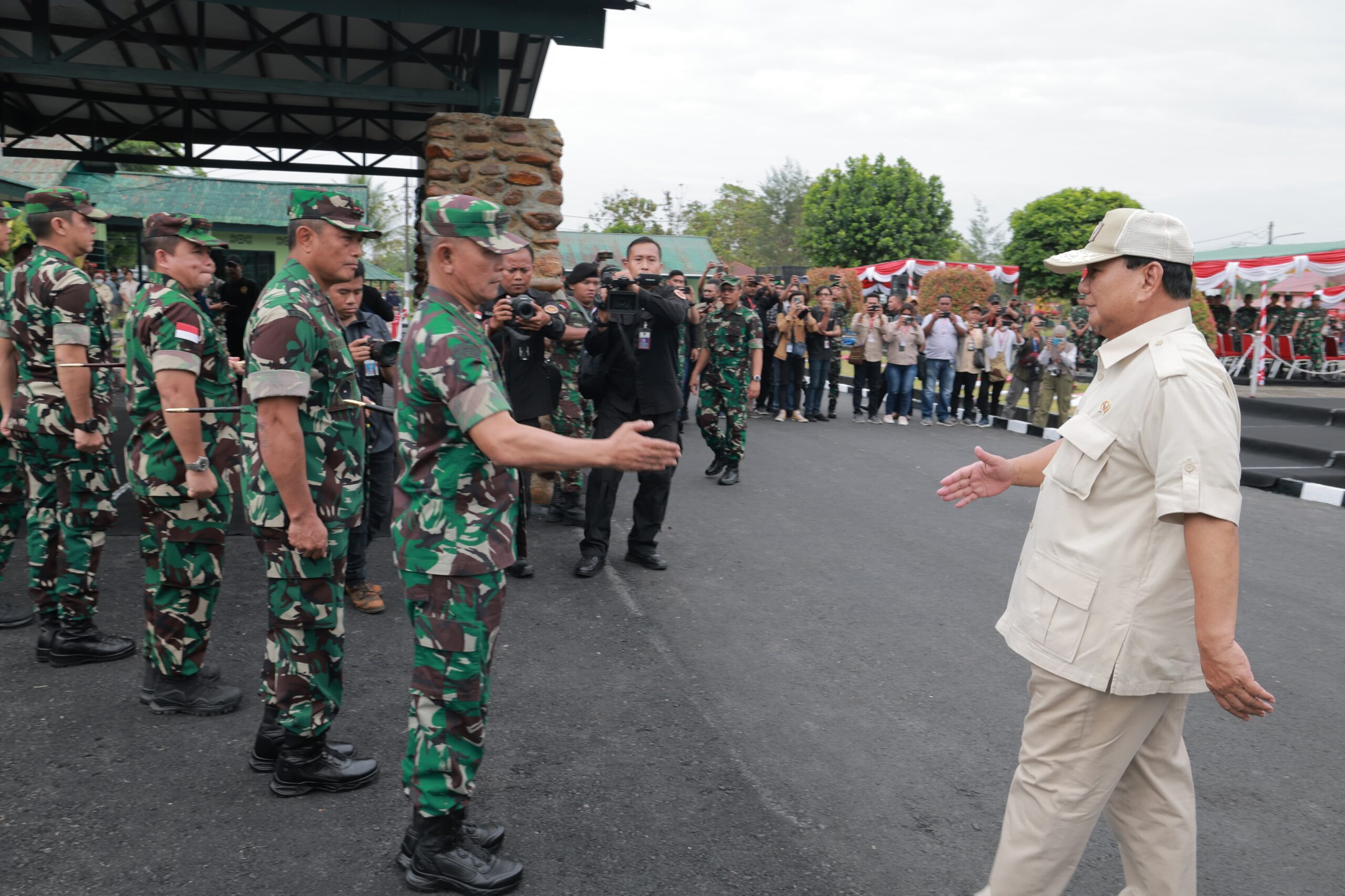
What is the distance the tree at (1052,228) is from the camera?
127 ft

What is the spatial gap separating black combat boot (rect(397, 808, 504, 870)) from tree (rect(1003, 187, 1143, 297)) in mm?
38985

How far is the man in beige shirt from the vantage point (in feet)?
6.57

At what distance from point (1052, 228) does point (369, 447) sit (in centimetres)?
4031

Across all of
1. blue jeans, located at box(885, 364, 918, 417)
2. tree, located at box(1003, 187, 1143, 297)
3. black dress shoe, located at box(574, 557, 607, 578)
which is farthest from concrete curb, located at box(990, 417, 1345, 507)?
tree, located at box(1003, 187, 1143, 297)

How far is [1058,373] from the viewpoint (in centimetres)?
1295

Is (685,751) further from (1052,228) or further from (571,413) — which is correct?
(1052,228)

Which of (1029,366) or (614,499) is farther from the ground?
(1029,366)

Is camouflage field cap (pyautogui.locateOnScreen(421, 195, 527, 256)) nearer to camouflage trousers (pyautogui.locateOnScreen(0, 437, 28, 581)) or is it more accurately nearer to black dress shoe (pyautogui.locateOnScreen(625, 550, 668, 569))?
camouflage trousers (pyautogui.locateOnScreen(0, 437, 28, 581))

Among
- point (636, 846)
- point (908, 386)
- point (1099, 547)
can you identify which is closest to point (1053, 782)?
point (1099, 547)

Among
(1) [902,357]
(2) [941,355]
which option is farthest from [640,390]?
(2) [941,355]

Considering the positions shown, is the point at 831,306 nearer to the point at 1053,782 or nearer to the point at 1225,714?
the point at 1225,714

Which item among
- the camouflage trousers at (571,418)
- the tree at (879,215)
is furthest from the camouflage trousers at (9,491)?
the tree at (879,215)

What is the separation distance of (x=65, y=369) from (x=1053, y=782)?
4266mm

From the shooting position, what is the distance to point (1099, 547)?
7.09ft
